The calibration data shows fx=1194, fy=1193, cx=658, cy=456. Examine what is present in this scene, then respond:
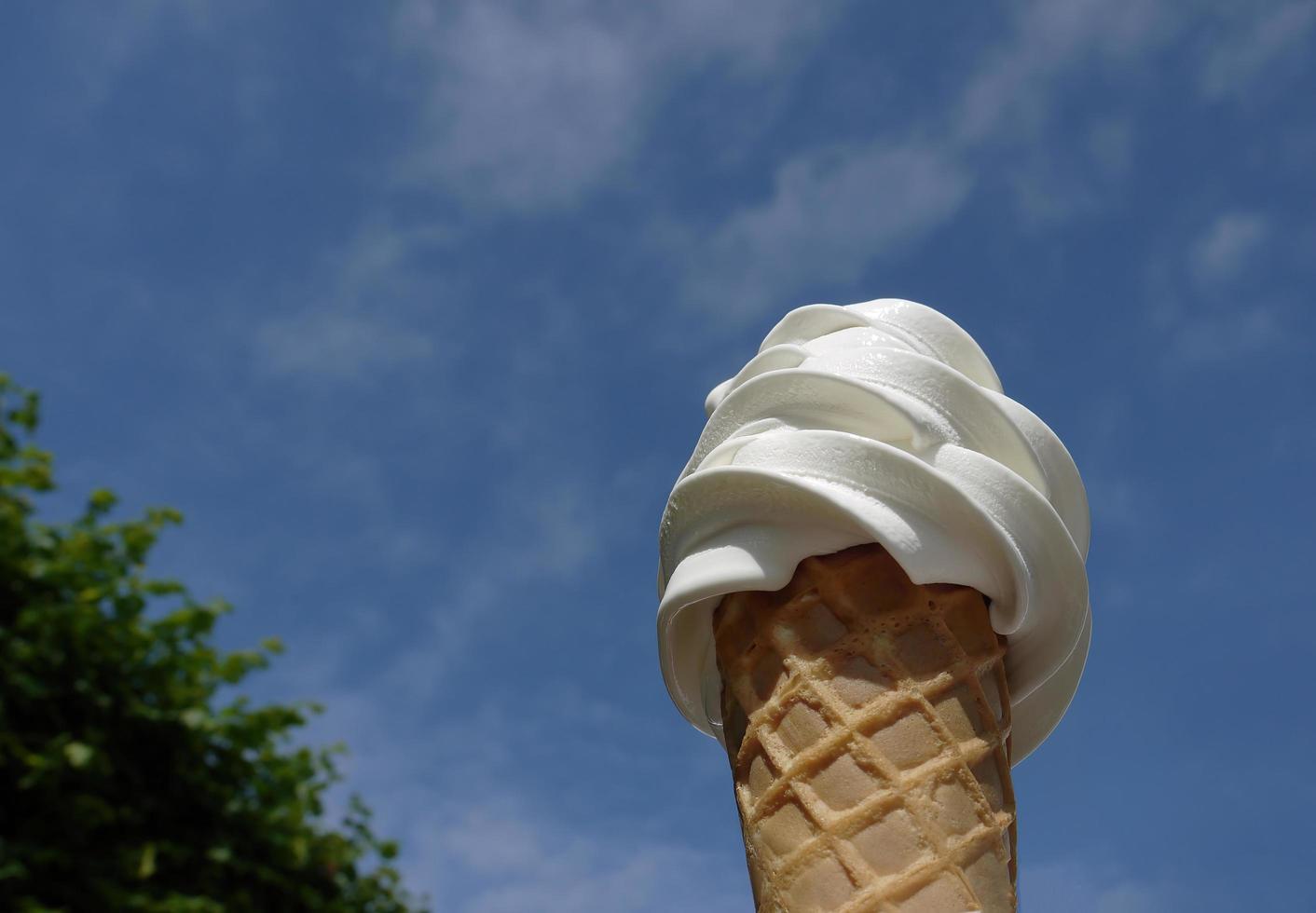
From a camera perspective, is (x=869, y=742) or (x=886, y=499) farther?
(x=886, y=499)

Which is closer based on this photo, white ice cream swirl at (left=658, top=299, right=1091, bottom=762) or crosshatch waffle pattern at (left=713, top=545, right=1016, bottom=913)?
crosshatch waffle pattern at (left=713, top=545, right=1016, bottom=913)

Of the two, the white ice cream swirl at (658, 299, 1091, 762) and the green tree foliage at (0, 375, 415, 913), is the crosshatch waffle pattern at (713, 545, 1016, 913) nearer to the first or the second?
the white ice cream swirl at (658, 299, 1091, 762)

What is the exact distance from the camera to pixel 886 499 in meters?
3.31

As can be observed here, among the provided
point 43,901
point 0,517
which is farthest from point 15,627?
point 43,901

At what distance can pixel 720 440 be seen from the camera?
3840 millimetres

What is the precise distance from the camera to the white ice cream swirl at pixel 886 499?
10.8ft

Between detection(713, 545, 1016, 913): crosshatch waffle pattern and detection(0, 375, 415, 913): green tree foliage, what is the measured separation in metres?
1.29

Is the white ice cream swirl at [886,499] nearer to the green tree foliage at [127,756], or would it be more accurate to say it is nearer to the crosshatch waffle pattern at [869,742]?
the crosshatch waffle pattern at [869,742]

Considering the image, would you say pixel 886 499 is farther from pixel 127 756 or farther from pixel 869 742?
pixel 127 756

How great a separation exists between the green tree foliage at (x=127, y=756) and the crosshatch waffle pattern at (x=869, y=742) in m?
1.29

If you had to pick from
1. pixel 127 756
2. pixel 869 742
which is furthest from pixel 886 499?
pixel 127 756

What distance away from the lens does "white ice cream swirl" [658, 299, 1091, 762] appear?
3.30 metres

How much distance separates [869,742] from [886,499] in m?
0.67

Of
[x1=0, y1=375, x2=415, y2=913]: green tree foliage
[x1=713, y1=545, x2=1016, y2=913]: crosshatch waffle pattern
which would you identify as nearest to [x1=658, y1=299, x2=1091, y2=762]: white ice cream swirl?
[x1=713, y1=545, x2=1016, y2=913]: crosshatch waffle pattern
